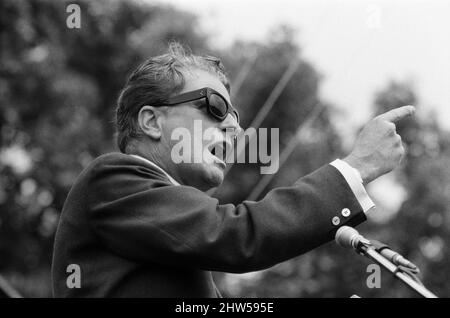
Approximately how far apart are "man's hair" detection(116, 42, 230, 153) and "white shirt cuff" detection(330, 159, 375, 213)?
0.83 meters

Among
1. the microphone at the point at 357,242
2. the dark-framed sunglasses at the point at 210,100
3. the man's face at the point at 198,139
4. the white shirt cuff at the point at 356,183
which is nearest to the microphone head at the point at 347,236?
the microphone at the point at 357,242

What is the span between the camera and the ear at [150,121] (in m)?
3.00

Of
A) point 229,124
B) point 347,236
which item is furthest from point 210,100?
point 347,236

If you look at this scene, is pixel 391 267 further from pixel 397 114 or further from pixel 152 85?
pixel 152 85

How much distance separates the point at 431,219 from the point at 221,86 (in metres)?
18.2

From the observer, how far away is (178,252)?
95.6 inches

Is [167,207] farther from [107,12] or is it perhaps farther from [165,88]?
[107,12]

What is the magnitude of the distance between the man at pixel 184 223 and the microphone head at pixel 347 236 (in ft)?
0.08

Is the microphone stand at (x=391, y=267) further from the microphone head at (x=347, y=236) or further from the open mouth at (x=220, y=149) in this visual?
the open mouth at (x=220, y=149)

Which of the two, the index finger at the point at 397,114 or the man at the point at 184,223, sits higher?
the index finger at the point at 397,114

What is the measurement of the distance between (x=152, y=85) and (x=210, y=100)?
28 cm

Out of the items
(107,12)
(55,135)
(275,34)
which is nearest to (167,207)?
(55,135)

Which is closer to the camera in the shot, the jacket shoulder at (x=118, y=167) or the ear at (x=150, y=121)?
the jacket shoulder at (x=118, y=167)

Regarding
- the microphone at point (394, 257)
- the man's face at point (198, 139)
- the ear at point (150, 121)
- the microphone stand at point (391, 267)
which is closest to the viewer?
the microphone stand at point (391, 267)
